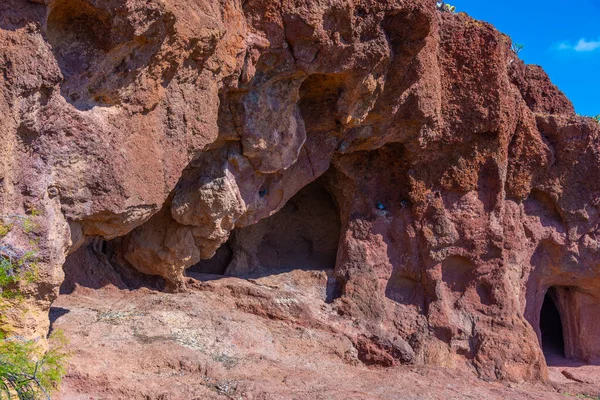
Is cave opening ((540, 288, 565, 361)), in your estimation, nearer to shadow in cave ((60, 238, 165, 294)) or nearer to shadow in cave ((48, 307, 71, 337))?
shadow in cave ((60, 238, 165, 294))

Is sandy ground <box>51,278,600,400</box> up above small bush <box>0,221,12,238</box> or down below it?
below

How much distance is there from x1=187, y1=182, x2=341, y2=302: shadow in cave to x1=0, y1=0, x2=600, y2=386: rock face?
0.09ft

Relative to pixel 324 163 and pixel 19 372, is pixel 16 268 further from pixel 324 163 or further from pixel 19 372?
pixel 324 163

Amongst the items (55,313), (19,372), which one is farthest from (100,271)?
(19,372)

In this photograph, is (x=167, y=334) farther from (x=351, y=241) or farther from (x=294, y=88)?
(x=351, y=241)

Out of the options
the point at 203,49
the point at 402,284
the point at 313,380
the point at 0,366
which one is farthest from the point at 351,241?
the point at 0,366

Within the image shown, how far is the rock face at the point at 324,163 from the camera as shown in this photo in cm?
417

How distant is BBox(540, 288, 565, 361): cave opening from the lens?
35.4 feet

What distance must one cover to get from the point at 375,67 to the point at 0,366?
4.46 metres

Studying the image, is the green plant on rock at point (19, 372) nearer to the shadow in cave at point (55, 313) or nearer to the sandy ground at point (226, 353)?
the sandy ground at point (226, 353)

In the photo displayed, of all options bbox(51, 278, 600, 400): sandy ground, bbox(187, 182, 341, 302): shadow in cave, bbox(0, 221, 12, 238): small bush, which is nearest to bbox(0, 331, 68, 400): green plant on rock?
bbox(0, 221, 12, 238): small bush

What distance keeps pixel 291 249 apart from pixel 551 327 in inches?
220

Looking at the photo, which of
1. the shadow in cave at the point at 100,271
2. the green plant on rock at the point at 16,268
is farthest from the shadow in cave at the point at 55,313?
→ the green plant on rock at the point at 16,268

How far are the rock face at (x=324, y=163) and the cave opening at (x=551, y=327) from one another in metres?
0.58
